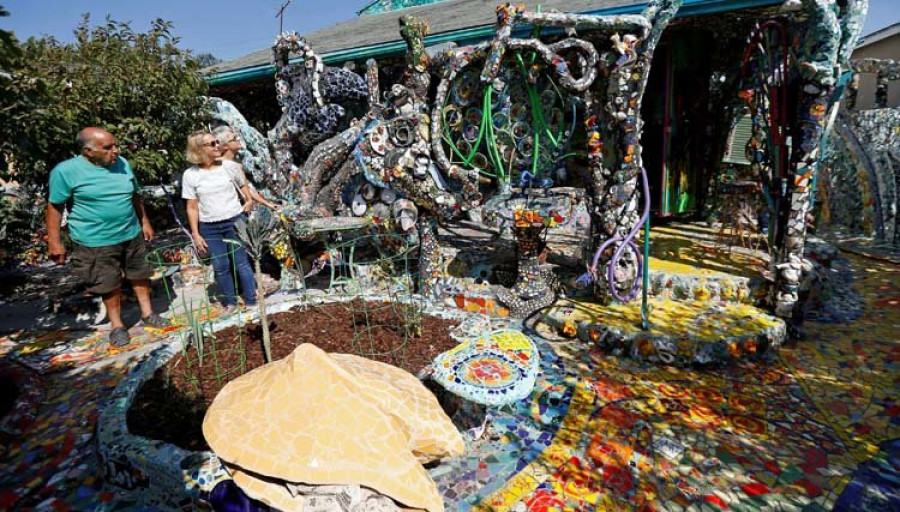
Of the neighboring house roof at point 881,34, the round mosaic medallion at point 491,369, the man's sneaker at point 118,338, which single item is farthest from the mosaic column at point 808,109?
the neighboring house roof at point 881,34

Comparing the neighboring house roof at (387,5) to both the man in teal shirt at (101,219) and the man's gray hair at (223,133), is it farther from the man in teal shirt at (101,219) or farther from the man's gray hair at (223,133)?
the man in teal shirt at (101,219)

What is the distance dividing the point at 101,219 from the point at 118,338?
1.04 m

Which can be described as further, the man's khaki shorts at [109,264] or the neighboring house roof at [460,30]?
the neighboring house roof at [460,30]

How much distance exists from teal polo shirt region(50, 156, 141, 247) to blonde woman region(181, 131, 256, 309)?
0.46m

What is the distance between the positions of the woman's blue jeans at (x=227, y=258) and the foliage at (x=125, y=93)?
1.32 metres

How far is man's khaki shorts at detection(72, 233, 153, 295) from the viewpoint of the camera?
391cm

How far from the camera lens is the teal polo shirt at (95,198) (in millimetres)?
3717

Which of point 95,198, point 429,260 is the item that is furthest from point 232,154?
point 429,260

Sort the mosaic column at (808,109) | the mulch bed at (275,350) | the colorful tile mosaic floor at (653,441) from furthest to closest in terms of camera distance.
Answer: the mosaic column at (808,109), the mulch bed at (275,350), the colorful tile mosaic floor at (653,441)

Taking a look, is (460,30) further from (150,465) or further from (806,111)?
(150,465)

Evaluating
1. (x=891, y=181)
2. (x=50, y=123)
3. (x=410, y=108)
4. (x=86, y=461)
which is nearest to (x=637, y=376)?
(x=410, y=108)

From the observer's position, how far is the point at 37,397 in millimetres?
3328

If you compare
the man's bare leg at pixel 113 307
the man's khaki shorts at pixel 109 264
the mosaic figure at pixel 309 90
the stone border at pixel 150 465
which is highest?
the mosaic figure at pixel 309 90

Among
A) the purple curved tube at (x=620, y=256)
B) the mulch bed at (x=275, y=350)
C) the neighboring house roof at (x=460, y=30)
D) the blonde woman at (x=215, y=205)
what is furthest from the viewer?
the neighboring house roof at (x=460, y=30)
